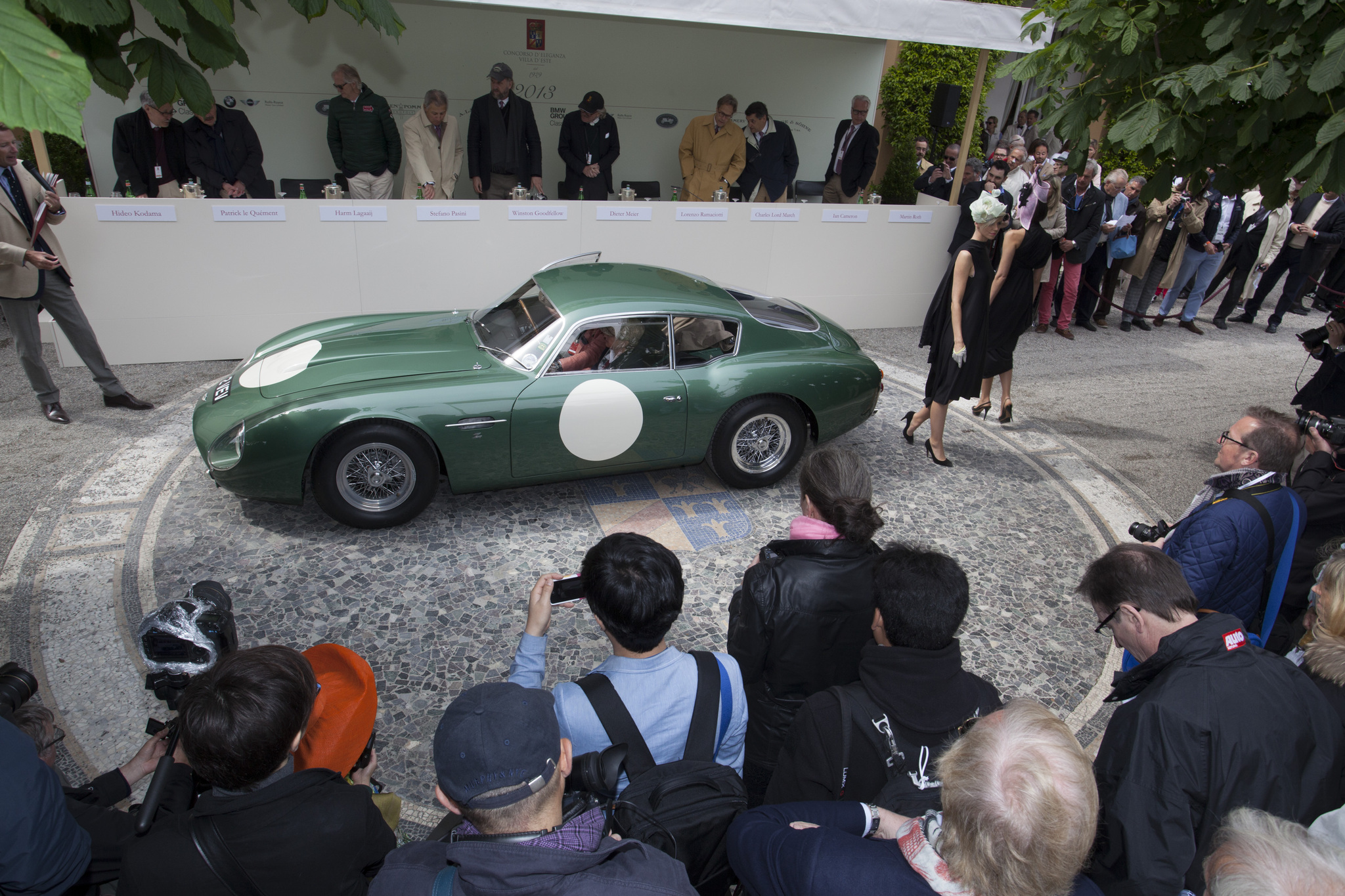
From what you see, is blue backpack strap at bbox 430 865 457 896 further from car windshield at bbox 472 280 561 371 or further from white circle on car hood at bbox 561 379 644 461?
car windshield at bbox 472 280 561 371

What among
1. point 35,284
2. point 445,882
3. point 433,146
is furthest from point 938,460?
point 35,284

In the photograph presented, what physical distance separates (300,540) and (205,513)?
75cm

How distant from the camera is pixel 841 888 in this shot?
1481 millimetres

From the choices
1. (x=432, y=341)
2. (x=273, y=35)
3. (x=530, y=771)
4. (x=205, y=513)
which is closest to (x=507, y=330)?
(x=432, y=341)

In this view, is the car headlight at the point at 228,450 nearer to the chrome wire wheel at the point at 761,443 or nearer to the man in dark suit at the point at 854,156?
the chrome wire wheel at the point at 761,443

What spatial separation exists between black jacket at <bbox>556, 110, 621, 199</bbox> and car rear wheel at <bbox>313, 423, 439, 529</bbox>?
19.7 ft

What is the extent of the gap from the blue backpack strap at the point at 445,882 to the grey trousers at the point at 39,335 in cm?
606

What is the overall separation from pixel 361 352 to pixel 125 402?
8.80ft

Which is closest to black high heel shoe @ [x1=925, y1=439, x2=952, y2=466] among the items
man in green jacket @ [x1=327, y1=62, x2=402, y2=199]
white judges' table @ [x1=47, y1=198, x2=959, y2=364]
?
white judges' table @ [x1=47, y1=198, x2=959, y2=364]

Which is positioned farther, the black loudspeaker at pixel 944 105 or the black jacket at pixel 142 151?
the black loudspeaker at pixel 944 105

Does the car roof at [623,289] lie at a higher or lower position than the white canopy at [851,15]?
lower

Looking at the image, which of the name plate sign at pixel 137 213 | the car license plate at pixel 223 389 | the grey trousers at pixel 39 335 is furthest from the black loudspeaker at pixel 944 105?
the grey trousers at pixel 39 335

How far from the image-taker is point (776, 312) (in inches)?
229

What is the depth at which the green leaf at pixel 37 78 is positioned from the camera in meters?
1.18
